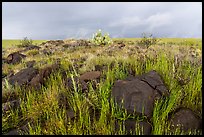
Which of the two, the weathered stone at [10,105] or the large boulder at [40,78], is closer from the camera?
the weathered stone at [10,105]

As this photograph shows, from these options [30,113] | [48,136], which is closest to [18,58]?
[30,113]

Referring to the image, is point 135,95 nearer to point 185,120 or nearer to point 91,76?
point 185,120

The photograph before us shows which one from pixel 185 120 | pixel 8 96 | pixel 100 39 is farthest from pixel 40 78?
pixel 100 39

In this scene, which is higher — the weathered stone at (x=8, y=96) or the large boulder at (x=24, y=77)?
the large boulder at (x=24, y=77)

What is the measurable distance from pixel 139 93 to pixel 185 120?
899 mm

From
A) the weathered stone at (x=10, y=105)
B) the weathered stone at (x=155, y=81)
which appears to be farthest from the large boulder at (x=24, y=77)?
the weathered stone at (x=155, y=81)

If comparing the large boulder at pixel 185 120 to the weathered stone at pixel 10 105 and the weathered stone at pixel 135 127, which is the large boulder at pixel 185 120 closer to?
the weathered stone at pixel 135 127

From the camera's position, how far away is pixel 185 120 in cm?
452

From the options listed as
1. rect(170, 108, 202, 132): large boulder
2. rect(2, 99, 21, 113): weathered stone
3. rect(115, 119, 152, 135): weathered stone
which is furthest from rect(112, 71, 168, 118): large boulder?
rect(2, 99, 21, 113): weathered stone

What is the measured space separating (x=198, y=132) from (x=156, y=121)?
2.18 ft

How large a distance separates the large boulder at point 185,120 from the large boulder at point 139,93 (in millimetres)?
407

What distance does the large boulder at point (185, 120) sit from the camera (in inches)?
175

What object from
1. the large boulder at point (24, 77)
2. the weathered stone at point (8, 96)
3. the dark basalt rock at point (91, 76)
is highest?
the dark basalt rock at point (91, 76)

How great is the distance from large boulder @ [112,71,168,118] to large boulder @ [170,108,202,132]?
0.41m
